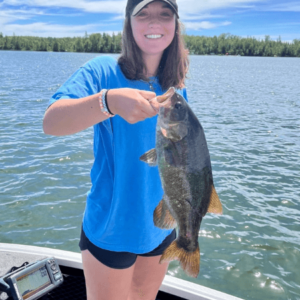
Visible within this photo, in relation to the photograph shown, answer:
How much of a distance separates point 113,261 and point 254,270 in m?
4.64

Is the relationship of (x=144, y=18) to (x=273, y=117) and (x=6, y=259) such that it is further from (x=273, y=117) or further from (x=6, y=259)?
(x=273, y=117)

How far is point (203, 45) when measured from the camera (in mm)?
148875

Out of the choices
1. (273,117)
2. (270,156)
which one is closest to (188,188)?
(270,156)

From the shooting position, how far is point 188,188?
214cm

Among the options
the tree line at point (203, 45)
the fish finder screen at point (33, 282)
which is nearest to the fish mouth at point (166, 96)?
the fish finder screen at point (33, 282)

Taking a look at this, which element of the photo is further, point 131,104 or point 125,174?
point 125,174

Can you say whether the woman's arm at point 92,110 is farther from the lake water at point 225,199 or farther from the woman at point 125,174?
the lake water at point 225,199

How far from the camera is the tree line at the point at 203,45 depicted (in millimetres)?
139125

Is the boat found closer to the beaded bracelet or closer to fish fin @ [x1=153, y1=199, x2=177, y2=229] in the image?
fish fin @ [x1=153, y1=199, x2=177, y2=229]

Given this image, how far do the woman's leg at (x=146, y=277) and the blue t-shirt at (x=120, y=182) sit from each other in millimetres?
195

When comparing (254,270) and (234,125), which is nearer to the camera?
(254,270)

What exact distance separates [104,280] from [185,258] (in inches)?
25.0

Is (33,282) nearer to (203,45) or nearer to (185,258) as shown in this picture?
(185,258)

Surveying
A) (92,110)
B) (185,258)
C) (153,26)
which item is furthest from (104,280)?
(153,26)
